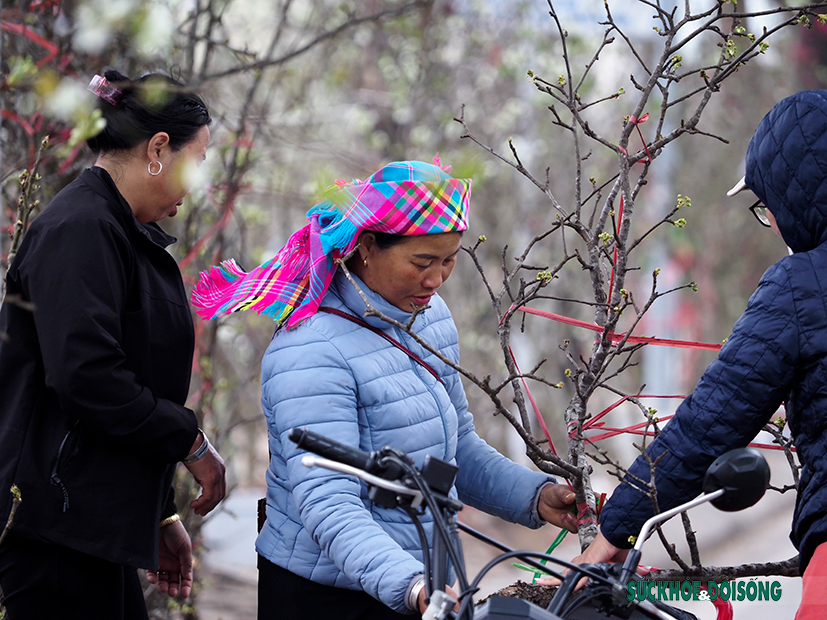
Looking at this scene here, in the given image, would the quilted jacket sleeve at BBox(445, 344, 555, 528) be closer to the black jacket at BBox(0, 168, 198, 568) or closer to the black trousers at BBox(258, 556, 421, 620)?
the black trousers at BBox(258, 556, 421, 620)

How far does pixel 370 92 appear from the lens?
27.5 ft

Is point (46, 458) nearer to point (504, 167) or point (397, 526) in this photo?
point (397, 526)

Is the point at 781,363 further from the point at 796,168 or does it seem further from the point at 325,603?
the point at 325,603

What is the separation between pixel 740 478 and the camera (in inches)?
60.1

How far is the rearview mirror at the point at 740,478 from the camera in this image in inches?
60.1

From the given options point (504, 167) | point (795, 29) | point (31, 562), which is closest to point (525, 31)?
point (504, 167)

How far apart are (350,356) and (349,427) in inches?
7.1

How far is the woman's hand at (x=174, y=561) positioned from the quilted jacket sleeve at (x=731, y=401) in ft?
4.34

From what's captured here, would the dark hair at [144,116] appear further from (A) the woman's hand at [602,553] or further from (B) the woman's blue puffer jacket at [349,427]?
(A) the woman's hand at [602,553]

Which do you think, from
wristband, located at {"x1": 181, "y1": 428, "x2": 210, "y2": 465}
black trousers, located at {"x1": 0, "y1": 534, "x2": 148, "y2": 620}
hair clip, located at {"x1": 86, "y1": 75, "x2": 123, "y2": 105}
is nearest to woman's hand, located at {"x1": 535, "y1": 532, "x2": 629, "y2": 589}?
wristband, located at {"x1": 181, "y1": 428, "x2": 210, "y2": 465}

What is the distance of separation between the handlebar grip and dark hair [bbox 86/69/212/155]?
112 centimetres

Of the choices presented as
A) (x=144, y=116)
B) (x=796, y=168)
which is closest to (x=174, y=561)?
(x=144, y=116)

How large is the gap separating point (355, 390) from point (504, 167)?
6623 mm

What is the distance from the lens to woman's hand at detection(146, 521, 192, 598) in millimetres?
2574
